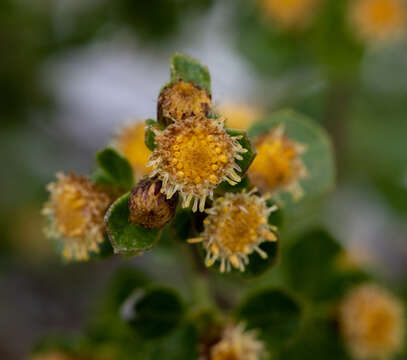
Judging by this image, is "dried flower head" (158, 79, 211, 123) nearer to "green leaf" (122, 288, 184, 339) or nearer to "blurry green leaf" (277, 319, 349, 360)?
"green leaf" (122, 288, 184, 339)

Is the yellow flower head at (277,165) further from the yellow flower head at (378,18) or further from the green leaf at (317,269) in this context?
the yellow flower head at (378,18)

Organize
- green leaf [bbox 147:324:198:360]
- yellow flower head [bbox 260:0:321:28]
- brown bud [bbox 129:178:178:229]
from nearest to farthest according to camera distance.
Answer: brown bud [bbox 129:178:178:229], green leaf [bbox 147:324:198:360], yellow flower head [bbox 260:0:321:28]

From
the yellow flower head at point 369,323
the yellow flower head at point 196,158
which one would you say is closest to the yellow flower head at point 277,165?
the yellow flower head at point 196,158

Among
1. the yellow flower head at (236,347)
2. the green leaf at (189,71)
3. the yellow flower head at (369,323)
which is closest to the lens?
the green leaf at (189,71)

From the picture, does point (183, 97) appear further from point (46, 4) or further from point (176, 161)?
point (46, 4)

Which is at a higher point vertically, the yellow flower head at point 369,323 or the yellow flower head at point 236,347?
the yellow flower head at point 369,323

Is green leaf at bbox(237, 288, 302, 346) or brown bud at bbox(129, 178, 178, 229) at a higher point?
brown bud at bbox(129, 178, 178, 229)

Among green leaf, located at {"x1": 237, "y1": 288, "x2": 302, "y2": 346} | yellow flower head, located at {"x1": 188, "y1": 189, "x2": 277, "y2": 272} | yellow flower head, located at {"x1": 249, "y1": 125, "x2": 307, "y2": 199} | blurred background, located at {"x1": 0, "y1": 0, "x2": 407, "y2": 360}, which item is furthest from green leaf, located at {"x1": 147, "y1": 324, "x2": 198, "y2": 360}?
blurred background, located at {"x1": 0, "y1": 0, "x2": 407, "y2": 360}
